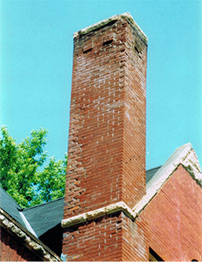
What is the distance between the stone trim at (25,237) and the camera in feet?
33.8

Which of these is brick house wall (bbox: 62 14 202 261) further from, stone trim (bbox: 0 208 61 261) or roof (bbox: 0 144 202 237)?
stone trim (bbox: 0 208 61 261)

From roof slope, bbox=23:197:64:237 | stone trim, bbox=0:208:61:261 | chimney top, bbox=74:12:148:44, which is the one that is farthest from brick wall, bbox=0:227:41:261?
chimney top, bbox=74:12:148:44

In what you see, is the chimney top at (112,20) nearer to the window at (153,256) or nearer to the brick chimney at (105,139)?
the brick chimney at (105,139)

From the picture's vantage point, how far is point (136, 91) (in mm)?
13281

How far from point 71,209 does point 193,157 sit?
143 inches

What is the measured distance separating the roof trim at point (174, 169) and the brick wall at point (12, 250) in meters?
2.30

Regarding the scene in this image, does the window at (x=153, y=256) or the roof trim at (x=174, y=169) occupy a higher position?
the roof trim at (x=174, y=169)

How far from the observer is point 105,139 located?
12336 mm

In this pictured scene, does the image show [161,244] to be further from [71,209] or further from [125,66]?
[125,66]

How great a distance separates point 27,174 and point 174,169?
41.8 feet

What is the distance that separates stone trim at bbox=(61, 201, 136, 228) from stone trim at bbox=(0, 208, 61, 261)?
1.05 metres

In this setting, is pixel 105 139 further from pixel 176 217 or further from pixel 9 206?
pixel 9 206

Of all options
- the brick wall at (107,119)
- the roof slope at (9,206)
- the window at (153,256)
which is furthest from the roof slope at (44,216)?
the window at (153,256)

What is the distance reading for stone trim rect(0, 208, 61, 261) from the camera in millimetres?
10305
